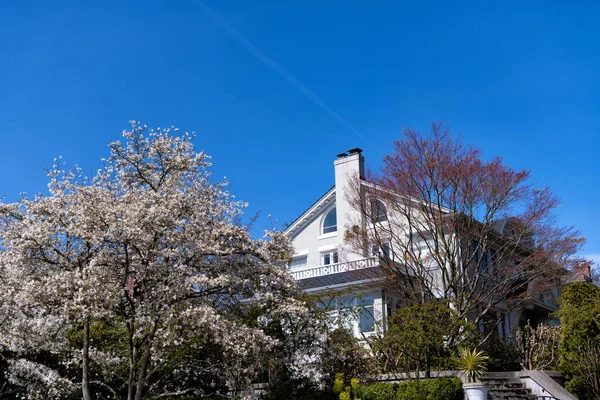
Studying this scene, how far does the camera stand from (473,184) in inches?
961

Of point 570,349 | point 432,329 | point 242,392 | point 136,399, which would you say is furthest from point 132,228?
point 570,349

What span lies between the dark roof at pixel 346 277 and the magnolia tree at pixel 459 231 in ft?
3.00

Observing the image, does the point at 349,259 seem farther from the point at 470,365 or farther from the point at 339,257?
the point at 470,365

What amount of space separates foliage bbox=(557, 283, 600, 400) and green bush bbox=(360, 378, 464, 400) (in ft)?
12.5

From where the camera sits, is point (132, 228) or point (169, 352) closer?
point (132, 228)

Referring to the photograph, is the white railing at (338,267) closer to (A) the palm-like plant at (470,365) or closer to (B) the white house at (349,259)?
(B) the white house at (349,259)

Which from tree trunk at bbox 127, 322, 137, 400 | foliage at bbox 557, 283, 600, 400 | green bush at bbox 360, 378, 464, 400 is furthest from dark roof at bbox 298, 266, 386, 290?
tree trunk at bbox 127, 322, 137, 400

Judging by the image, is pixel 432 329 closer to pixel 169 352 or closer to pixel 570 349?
pixel 570 349

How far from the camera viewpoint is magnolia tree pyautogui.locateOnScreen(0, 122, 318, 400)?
12844 millimetres

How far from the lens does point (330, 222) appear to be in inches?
1348

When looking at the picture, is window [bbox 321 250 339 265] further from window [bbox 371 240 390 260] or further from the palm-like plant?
the palm-like plant

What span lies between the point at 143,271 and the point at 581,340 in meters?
12.9

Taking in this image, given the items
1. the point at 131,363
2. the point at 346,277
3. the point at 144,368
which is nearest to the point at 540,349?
the point at 346,277

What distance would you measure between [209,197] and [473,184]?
13218 millimetres
